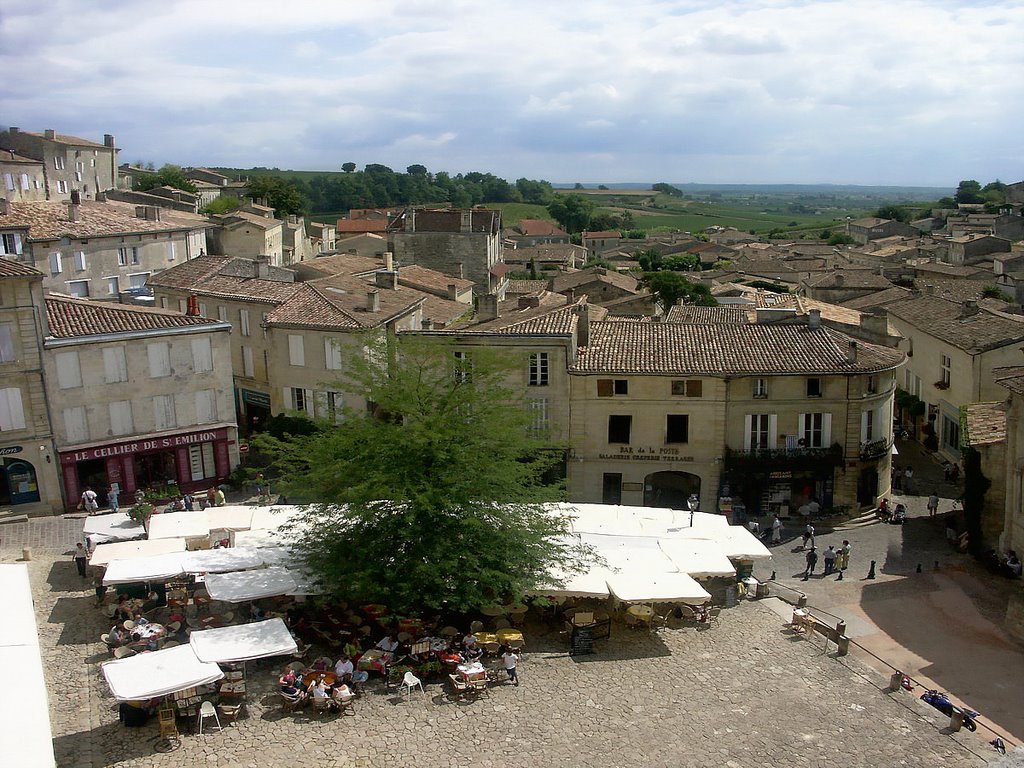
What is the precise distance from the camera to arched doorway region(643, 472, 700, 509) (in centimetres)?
3647

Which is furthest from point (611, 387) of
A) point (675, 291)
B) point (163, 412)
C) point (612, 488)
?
point (675, 291)

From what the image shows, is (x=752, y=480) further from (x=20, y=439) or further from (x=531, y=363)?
(x=20, y=439)

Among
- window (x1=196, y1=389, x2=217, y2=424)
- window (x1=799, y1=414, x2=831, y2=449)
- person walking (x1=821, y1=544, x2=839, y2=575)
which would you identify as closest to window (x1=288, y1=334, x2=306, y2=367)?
window (x1=196, y1=389, x2=217, y2=424)

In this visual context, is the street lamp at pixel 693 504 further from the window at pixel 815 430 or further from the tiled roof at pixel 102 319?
the tiled roof at pixel 102 319

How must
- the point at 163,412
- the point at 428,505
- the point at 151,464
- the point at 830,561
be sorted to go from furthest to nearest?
the point at 151,464 < the point at 163,412 < the point at 830,561 < the point at 428,505

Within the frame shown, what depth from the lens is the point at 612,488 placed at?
36562mm

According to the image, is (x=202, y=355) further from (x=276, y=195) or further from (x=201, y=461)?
(x=276, y=195)

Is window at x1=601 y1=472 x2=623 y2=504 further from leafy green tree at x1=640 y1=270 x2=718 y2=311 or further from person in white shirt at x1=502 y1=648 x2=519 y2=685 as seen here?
leafy green tree at x1=640 y1=270 x2=718 y2=311

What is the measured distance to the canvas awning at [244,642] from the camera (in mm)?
19297

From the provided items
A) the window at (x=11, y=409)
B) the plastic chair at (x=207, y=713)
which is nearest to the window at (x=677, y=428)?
the plastic chair at (x=207, y=713)

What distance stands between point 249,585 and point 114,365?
14.2m

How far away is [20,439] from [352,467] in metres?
15.2

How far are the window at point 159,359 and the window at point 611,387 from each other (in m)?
15.7

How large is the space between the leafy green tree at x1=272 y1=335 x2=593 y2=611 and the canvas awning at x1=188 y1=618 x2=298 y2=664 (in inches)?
78.1
